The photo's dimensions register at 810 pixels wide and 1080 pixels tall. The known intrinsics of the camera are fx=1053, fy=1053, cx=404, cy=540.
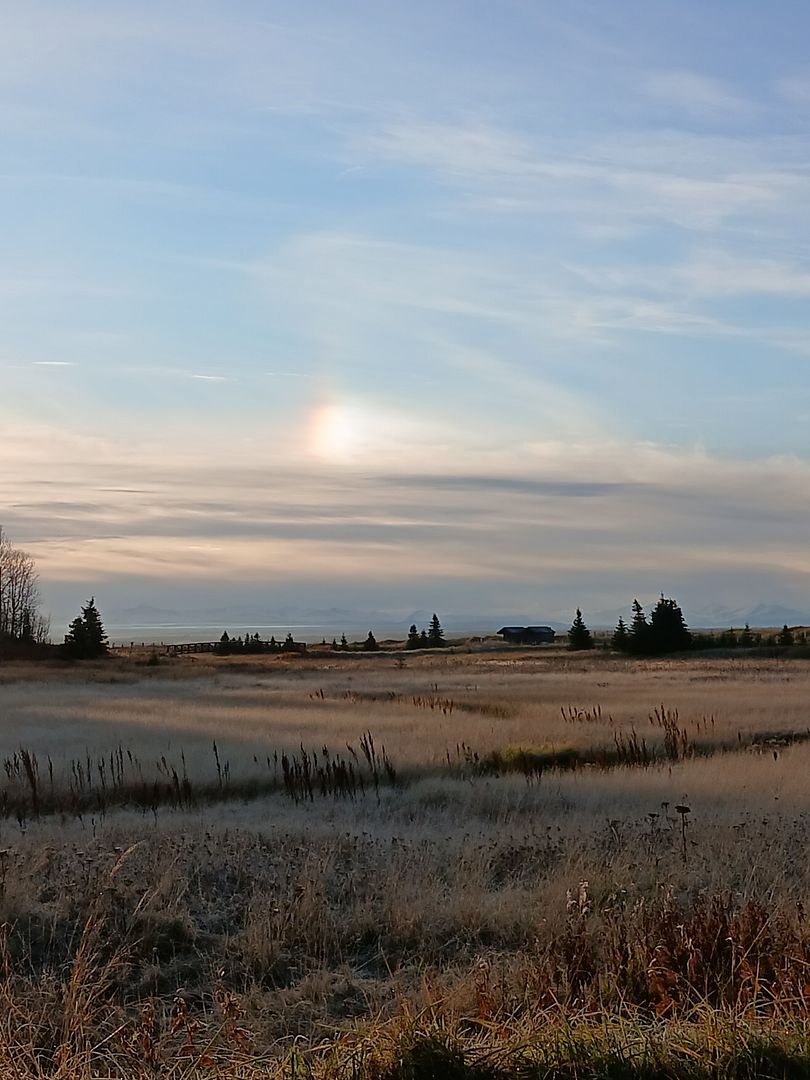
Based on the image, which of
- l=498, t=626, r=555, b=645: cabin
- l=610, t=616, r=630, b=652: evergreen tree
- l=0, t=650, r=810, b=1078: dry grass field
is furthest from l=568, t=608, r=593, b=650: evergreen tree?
l=0, t=650, r=810, b=1078: dry grass field

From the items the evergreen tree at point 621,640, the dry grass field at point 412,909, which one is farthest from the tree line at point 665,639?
the dry grass field at point 412,909

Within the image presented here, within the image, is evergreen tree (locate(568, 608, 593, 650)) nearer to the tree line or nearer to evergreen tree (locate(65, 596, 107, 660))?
the tree line

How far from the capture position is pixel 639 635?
77.8 metres

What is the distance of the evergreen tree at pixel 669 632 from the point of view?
7719 centimetres

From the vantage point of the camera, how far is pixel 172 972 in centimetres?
748

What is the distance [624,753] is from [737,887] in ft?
42.1

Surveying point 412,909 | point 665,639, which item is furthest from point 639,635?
point 412,909

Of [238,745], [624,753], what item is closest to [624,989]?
[624,753]

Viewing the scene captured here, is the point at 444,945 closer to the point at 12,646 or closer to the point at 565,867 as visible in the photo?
the point at 565,867

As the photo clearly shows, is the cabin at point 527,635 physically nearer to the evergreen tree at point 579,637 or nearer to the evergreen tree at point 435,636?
the evergreen tree at point 435,636

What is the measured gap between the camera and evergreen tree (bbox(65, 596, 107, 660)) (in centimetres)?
7775

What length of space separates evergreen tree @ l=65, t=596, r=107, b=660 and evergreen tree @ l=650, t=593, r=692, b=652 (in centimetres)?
4111

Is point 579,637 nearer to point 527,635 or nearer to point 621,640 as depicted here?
point 621,640

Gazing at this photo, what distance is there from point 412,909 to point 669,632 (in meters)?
71.7
